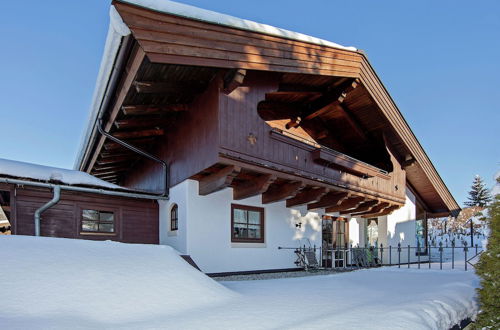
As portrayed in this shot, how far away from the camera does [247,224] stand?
1002cm

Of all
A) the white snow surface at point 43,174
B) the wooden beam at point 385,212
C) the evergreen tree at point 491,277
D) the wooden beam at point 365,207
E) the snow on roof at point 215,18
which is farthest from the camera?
the wooden beam at point 385,212

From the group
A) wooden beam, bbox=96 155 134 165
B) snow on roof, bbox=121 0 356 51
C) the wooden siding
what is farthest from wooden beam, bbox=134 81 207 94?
wooden beam, bbox=96 155 134 165

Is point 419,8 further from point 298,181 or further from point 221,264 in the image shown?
point 221,264

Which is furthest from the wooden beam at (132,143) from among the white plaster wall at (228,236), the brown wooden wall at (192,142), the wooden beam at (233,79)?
the wooden beam at (233,79)

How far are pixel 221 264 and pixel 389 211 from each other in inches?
301

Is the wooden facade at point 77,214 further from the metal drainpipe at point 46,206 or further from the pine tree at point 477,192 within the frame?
the pine tree at point 477,192

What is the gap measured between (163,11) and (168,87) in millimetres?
1906

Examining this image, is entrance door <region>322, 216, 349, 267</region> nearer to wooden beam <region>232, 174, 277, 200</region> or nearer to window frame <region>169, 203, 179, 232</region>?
wooden beam <region>232, 174, 277, 200</region>

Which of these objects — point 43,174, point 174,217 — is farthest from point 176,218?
point 43,174

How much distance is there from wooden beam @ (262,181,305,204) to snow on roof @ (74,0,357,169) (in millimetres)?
3571

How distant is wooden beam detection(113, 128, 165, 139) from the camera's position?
9.91 meters

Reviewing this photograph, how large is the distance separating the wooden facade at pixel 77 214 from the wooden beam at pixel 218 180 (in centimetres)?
240

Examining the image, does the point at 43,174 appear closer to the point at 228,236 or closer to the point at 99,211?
the point at 99,211

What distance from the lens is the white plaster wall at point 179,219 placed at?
28.3ft
